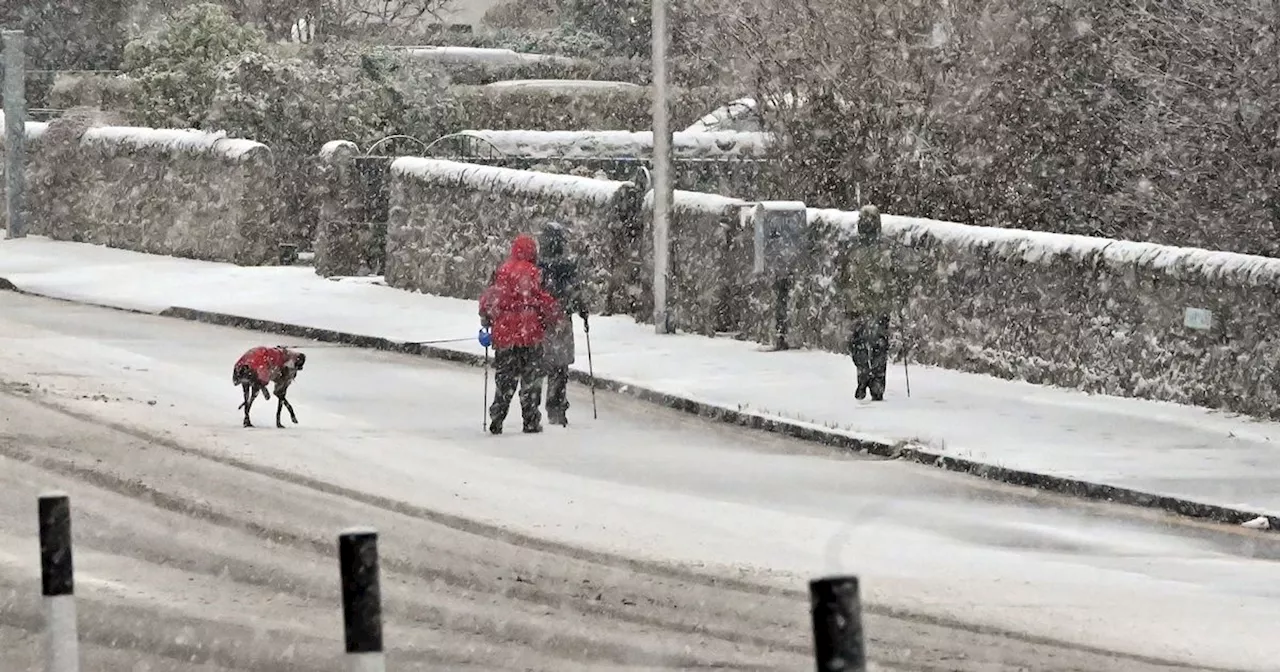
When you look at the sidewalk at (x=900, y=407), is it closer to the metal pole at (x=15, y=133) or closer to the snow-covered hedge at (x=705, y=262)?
the snow-covered hedge at (x=705, y=262)

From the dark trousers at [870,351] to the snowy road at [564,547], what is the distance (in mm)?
1376

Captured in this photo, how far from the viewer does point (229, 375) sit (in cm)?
2083

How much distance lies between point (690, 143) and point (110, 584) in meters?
25.0

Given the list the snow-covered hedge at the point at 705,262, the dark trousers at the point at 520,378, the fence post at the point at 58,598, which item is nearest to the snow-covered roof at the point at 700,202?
the snow-covered hedge at the point at 705,262

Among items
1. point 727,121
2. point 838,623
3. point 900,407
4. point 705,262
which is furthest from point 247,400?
point 727,121

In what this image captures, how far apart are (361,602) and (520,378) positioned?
11.5m

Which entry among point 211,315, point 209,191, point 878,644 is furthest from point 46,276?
point 878,644

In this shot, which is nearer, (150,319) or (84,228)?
(150,319)

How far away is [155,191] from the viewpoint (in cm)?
3366

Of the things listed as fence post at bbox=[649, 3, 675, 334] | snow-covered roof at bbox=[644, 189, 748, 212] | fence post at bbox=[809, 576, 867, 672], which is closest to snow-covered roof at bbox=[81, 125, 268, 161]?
snow-covered roof at bbox=[644, 189, 748, 212]

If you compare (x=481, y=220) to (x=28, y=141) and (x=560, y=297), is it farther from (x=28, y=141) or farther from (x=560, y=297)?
(x=28, y=141)

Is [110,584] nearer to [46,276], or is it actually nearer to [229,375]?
[229,375]

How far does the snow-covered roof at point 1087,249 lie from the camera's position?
17797 mm

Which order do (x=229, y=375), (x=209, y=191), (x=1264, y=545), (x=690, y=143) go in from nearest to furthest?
(x=1264, y=545) < (x=229, y=375) < (x=209, y=191) < (x=690, y=143)
